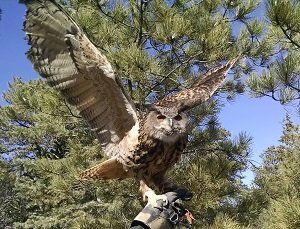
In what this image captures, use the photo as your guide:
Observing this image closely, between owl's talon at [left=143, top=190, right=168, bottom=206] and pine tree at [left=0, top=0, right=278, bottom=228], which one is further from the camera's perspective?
pine tree at [left=0, top=0, right=278, bottom=228]

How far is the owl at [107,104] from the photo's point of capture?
1601mm

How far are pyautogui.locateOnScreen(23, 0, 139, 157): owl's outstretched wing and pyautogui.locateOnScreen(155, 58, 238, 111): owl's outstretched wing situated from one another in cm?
18

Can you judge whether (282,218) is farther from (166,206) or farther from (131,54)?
(131,54)

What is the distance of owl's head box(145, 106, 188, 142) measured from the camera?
155 centimetres

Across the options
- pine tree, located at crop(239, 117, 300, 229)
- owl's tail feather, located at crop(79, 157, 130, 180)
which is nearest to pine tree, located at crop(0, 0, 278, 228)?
pine tree, located at crop(239, 117, 300, 229)

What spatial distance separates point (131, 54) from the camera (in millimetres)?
3055

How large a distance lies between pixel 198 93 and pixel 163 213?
0.70m

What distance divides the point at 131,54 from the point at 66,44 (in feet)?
4.57

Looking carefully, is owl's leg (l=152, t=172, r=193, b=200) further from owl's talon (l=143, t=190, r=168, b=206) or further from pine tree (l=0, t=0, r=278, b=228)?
pine tree (l=0, t=0, r=278, b=228)

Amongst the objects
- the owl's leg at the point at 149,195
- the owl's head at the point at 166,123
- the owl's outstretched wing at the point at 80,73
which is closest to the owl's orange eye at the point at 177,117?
the owl's head at the point at 166,123

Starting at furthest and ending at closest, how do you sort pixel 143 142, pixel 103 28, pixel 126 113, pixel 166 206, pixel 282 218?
pixel 103 28
pixel 282 218
pixel 126 113
pixel 143 142
pixel 166 206

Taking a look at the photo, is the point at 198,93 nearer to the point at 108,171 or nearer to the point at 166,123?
the point at 166,123

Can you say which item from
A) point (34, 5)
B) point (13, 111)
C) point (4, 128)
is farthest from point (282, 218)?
point (4, 128)

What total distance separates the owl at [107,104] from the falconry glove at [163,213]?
8 centimetres
